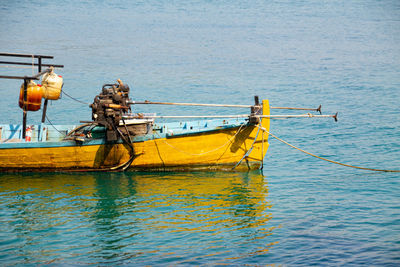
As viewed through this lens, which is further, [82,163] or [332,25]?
[332,25]

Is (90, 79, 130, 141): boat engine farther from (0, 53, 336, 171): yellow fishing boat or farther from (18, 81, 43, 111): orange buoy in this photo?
(18, 81, 43, 111): orange buoy

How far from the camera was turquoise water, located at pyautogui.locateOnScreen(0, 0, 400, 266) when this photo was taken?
531 inches

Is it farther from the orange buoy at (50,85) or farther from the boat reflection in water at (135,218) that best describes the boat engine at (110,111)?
the boat reflection in water at (135,218)

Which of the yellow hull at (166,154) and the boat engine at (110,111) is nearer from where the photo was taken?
the boat engine at (110,111)

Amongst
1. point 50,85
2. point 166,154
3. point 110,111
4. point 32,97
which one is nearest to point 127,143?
point 110,111

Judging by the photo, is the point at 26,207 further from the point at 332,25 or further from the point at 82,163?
the point at 332,25

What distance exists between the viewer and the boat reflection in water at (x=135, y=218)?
1307 cm

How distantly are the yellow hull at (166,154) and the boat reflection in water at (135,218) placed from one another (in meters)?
0.41

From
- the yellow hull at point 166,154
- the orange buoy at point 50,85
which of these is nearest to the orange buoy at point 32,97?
the orange buoy at point 50,85

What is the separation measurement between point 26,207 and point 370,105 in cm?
2270

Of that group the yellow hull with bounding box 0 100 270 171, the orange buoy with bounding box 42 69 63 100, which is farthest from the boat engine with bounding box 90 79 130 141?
the orange buoy with bounding box 42 69 63 100

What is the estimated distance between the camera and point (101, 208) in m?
16.5

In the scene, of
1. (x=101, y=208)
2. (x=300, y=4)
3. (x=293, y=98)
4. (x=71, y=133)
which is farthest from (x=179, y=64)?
(x=300, y=4)

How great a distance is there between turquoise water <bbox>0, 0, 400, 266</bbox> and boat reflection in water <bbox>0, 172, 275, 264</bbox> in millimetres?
56
